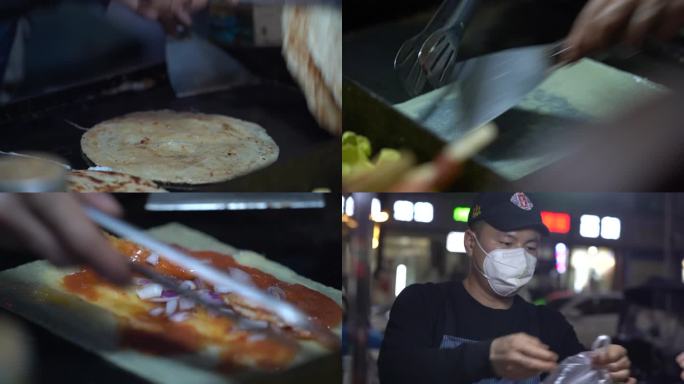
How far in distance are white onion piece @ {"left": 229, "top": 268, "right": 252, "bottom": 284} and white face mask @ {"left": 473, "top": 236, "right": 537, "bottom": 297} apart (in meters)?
0.66

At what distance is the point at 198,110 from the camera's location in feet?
7.88

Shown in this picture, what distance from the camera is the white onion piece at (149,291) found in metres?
2.34

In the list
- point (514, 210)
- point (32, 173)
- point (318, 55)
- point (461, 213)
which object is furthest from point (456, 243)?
point (32, 173)

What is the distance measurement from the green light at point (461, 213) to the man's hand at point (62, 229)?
96cm

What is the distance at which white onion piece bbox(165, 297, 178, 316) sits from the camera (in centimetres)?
233

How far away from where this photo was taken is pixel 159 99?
238cm

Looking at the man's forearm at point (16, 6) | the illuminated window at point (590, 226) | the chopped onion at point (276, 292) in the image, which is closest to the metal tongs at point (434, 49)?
the illuminated window at point (590, 226)

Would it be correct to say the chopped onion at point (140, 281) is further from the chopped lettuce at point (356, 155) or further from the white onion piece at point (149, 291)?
the chopped lettuce at point (356, 155)

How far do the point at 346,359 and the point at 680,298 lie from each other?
3.15ft

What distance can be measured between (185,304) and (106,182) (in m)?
0.42

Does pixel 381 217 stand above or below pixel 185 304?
above

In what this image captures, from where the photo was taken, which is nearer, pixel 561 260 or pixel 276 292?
pixel 561 260

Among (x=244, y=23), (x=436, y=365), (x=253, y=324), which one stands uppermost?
(x=244, y=23)

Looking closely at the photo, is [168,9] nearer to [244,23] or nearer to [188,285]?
[244,23]
